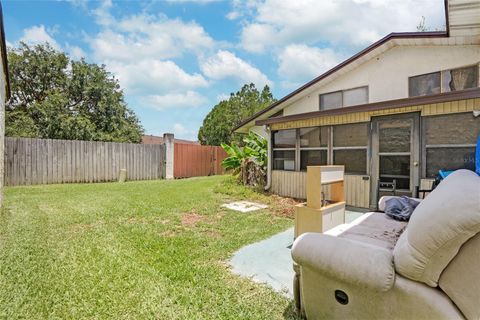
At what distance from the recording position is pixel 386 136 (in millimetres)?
6566

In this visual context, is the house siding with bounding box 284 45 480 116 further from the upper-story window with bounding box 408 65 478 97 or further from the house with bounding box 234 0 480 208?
the upper-story window with bounding box 408 65 478 97

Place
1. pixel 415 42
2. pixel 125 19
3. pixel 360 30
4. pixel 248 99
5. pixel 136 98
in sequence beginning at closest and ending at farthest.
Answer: pixel 125 19
pixel 415 42
pixel 360 30
pixel 136 98
pixel 248 99

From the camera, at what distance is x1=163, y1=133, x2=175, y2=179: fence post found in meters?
14.8

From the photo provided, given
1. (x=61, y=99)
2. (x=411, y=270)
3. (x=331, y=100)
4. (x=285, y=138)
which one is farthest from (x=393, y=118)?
(x=61, y=99)

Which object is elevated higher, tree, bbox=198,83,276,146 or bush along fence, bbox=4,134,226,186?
tree, bbox=198,83,276,146

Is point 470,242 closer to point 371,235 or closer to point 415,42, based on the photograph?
point 371,235

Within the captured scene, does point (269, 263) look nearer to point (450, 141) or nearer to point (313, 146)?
point (450, 141)

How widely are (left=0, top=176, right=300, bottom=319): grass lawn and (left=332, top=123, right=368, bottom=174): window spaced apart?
8.63 ft

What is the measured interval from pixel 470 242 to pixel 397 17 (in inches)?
382

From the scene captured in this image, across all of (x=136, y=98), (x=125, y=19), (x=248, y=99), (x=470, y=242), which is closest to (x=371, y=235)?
(x=470, y=242)

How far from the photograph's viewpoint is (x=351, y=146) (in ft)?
23.7

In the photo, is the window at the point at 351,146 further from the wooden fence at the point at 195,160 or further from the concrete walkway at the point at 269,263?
the wooden fence at the point at 195,160

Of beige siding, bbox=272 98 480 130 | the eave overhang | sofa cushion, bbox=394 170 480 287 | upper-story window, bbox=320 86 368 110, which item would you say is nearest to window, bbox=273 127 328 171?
beige siding, bbox=272 98 480 130

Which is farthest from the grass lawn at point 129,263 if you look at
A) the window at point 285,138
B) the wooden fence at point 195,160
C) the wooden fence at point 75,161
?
the wooden fence at point 195,160
